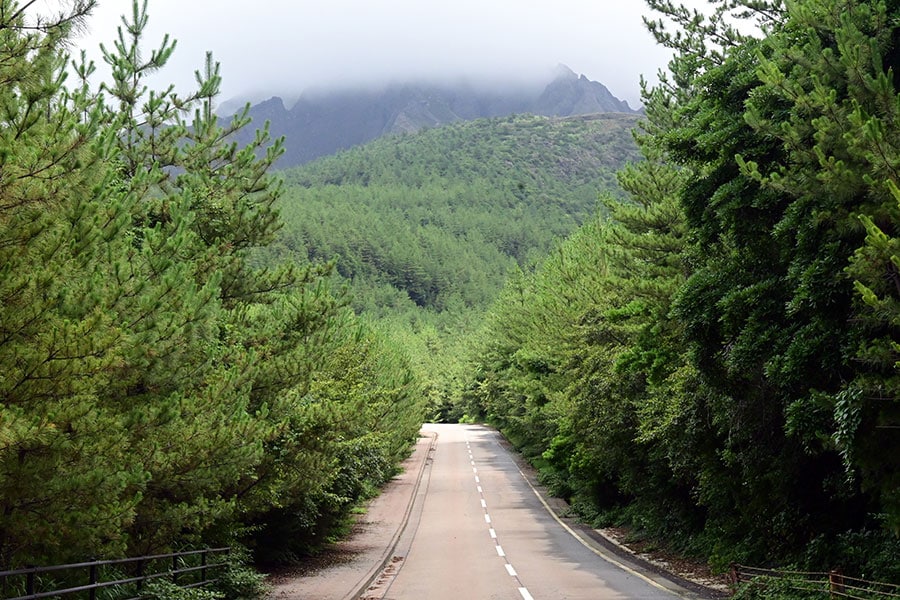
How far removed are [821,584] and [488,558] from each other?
1119cm

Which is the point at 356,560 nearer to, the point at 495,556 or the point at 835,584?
the point at 495,556

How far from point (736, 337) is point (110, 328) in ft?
30.1

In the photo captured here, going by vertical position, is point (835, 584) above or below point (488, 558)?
above

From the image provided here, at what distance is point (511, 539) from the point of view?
2664 centimetres

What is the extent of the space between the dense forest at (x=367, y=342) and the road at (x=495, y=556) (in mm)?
2139

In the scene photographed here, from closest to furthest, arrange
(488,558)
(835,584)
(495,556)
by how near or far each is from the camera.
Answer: (835,584), (488,558), (495,556)

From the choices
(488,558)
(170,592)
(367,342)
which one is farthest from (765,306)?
(367,342)

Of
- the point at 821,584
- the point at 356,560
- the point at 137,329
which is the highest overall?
the point at 137,329

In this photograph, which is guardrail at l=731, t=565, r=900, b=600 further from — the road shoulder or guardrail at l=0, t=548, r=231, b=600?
guardrail at l=0, t=548, r=231, b=600

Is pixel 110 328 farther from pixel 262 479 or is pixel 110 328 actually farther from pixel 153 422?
pixel 262 479

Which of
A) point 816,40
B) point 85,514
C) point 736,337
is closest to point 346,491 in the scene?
point 736,337

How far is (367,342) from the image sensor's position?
26641mm

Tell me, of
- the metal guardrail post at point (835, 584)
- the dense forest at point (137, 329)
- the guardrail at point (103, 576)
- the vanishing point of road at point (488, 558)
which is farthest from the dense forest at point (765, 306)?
the guardrail at point (103, 576)

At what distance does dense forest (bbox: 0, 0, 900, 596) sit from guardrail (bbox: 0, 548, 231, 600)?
337mm
